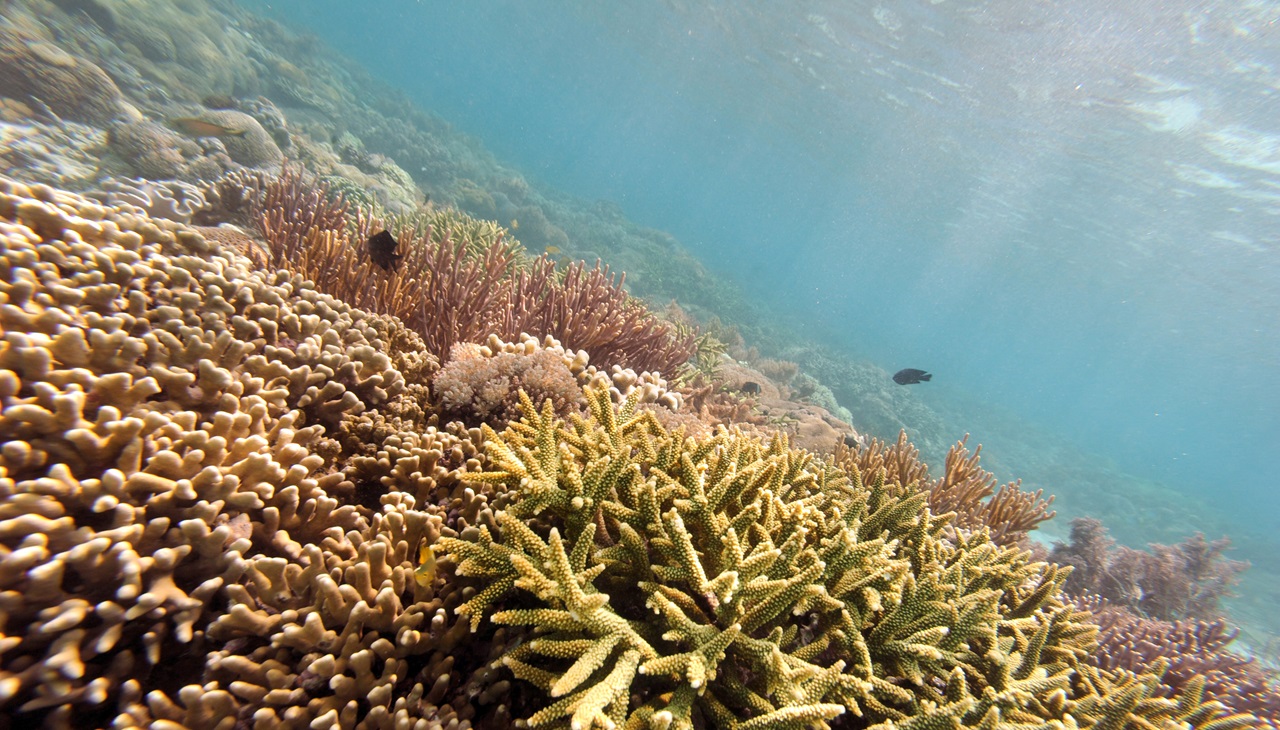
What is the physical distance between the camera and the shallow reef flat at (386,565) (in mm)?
1549

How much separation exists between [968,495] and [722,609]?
17.1ft

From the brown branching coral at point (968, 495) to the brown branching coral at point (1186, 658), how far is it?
45.8 inches

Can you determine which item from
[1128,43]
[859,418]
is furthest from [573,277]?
[1128,43]

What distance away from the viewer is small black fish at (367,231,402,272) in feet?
13.6

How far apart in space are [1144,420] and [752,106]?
137 m

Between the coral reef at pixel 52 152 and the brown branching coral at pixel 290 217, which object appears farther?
the coral reef at pixel 52 152

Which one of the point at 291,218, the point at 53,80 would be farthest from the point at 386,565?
the point at 53,80

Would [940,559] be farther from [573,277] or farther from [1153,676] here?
[573,277]

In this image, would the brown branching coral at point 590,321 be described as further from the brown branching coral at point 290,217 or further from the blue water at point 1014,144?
the blue water at point 1014,144

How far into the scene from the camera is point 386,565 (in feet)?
6.40

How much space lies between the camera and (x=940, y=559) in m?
2.76

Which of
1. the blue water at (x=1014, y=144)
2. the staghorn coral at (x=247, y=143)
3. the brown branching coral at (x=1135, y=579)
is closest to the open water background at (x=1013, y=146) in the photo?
the blue water at (x=1014, y=144)

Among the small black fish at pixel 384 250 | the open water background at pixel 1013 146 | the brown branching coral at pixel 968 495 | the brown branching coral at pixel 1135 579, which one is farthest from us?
the open water background at pixel 1013 146

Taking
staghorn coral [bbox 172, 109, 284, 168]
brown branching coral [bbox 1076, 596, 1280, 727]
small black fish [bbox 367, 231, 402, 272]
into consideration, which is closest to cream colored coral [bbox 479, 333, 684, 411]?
small black fish [bbox 367, 231, 402, 272]
